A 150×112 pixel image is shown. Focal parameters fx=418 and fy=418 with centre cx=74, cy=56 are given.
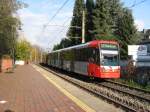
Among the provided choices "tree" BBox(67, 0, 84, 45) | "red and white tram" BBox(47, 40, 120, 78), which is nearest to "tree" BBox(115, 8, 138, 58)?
"tree" BBox(67, 0, 84, 45)

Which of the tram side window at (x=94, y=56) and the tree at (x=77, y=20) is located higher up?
the tree at (x=77, y=20)

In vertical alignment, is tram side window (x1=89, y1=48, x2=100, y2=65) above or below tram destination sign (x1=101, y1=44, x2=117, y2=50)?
below

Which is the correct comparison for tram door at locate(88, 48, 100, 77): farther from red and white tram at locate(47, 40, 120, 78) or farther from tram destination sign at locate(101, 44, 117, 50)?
tram destination sign at locate(101, 44, 117, 50)

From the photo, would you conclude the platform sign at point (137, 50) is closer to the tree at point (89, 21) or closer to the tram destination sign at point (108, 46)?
the tram destination sign at point (108, 46)

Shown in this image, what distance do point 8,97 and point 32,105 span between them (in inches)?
120

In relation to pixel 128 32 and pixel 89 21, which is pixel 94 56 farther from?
pixel 89 21

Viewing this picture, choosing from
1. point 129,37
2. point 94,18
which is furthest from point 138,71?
point 94,18

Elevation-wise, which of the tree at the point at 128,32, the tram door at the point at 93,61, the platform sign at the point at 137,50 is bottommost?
the tram door at the point at 93,61

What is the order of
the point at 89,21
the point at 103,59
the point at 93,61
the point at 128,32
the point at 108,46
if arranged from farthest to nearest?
1. the point at 89,21
2. the point at 128,32
3. the point at 93,61
4. the point at 108,46
5. the point at 103,59

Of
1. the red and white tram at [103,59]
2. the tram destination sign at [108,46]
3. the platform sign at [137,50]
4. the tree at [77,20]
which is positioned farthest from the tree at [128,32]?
the tram destination sign at [108,46]

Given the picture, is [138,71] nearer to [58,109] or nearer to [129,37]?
[58,109]

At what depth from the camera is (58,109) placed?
14.7 m

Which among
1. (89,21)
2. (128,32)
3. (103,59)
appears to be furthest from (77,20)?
(103,59)

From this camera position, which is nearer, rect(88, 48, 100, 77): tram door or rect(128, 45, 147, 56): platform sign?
rect(88, 48, 100, 77): tram door
